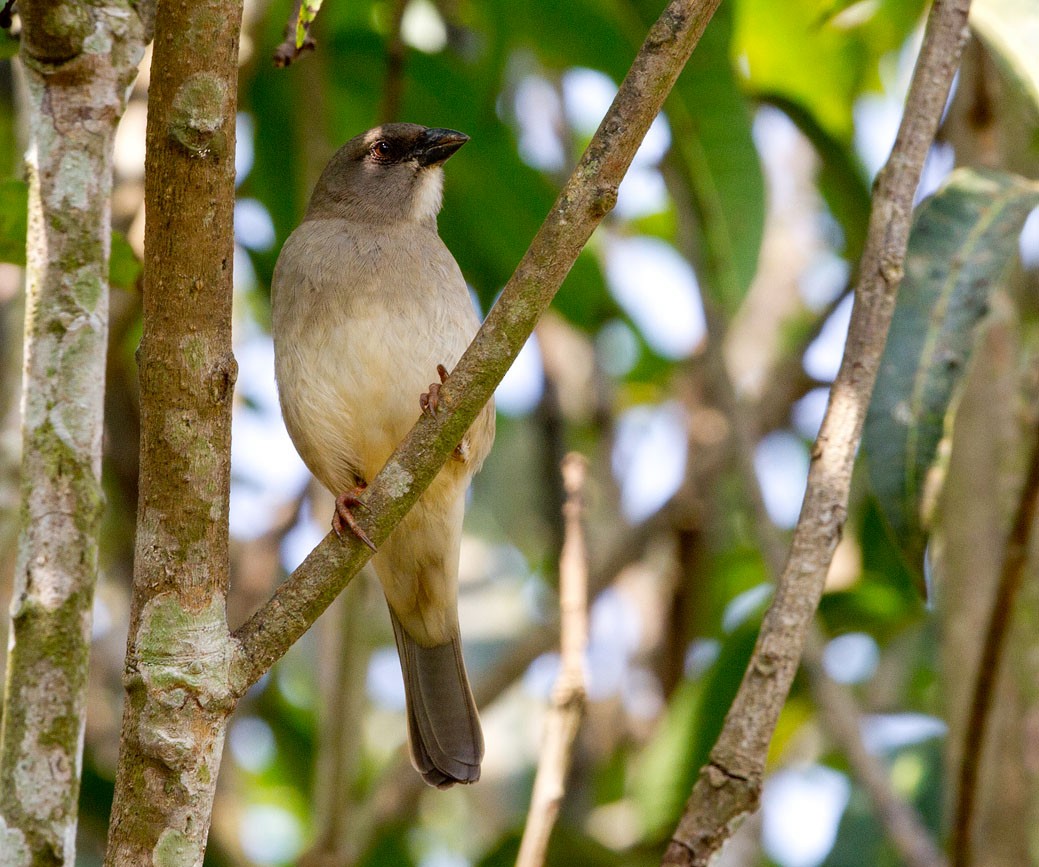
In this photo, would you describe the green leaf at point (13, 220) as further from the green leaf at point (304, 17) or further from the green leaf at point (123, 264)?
the green leaf at point (304, 17)

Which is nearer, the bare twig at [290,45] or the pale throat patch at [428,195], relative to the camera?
the bare twig at [290,45]

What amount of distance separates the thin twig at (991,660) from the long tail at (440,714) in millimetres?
1263

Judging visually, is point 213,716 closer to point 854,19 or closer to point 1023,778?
point 1023,778

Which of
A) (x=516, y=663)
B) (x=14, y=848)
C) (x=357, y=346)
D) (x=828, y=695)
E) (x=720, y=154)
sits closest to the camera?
(x=14, y=848)

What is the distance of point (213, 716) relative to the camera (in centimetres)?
214

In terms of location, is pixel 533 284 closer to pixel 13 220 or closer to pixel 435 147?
pixel 13 220

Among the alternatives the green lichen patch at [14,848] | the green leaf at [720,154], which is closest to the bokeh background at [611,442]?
the green leaf at [720,154]

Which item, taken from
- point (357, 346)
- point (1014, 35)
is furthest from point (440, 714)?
point (1014, 35)

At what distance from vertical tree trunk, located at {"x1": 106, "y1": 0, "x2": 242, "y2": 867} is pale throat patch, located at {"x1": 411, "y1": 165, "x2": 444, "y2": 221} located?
87.5 inches

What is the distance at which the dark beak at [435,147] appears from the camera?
14.2 ft

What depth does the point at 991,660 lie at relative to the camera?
3.09 metres

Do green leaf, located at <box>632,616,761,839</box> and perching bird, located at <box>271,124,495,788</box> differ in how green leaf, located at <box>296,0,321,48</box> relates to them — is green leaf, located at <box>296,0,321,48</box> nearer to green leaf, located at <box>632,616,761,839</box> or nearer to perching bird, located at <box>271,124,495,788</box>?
perching bird, located at <box>271,124,495,788</box>

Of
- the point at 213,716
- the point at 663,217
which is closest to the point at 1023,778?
the point at 213,716

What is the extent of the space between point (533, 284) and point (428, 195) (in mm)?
2317
